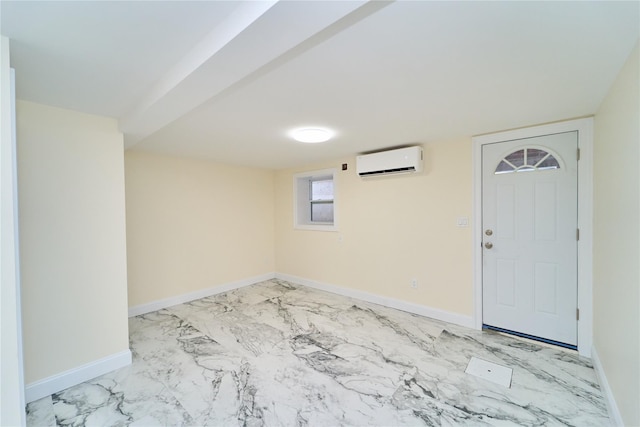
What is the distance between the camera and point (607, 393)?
1777 mm

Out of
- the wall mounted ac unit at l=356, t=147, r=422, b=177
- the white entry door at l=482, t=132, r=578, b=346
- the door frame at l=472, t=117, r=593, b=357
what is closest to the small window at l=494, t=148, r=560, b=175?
A: the white entry door at l=482, t=132, r=578, b=346

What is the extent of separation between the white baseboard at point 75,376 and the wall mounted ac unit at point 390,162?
3228mm

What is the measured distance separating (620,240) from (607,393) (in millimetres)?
1080

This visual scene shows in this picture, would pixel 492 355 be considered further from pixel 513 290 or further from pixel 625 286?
pixel 625 286

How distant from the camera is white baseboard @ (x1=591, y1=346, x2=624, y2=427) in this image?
158cm

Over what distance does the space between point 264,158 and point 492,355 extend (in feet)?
11.8

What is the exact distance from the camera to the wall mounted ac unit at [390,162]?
3.15 metres

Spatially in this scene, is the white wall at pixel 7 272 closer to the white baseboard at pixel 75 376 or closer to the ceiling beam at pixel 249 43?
the ceiling beam at pixel 249 43

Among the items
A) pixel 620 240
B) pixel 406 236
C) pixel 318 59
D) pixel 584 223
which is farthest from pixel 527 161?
pixel 318 59

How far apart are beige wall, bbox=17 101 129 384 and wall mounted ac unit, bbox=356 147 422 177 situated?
268 centimetres

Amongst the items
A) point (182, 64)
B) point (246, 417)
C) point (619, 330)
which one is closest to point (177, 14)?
point (182, 64)

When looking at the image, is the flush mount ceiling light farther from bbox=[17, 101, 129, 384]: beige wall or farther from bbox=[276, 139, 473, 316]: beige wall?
bbox=[17, 101, 129, 384]: beige wall

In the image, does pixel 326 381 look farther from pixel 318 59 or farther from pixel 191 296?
pixel 191 296

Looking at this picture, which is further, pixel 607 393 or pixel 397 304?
pixel 397 304
